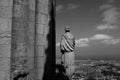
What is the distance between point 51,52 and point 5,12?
3.16m

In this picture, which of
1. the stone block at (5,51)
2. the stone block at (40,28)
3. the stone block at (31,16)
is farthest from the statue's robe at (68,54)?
the stone block at (5,51)

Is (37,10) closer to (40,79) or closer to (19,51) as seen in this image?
(19,51)

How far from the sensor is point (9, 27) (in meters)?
6.16

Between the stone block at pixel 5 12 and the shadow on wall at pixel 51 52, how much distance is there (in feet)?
8.51

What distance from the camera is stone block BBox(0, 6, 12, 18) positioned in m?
6.15

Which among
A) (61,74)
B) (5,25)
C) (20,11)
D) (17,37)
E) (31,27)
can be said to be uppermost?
(20,11)

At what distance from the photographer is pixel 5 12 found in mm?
6172

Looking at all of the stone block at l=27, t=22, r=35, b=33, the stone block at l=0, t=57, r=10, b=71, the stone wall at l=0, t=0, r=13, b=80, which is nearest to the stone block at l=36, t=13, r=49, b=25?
the stone block at l=27, t=22, r=35, b=33

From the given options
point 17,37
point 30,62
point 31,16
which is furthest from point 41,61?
point 31,16

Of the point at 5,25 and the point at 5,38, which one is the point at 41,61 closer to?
the point at 5,38

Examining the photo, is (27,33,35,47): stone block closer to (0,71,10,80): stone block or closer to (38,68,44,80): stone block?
(38,68,44,80): stone block

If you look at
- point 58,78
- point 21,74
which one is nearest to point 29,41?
point 21,74

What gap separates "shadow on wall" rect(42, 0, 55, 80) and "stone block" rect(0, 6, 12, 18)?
2.59 m

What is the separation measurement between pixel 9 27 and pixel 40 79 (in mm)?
3013
